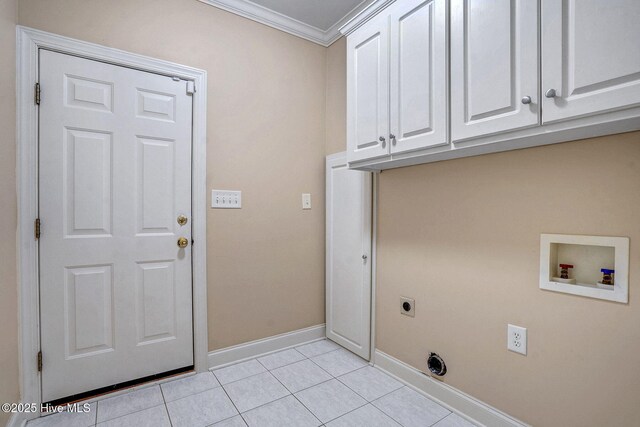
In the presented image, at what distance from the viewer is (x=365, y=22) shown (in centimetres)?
178

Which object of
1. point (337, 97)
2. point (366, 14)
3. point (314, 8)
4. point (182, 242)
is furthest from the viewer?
point (337, 97)

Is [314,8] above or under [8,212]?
above

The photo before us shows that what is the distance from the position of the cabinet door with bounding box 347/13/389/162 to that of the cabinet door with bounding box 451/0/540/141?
1.31 ft

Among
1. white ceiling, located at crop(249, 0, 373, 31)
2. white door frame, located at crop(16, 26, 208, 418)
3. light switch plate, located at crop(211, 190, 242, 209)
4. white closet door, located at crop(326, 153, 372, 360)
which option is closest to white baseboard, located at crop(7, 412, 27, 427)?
white door frame, located at crop(16, 26, 208, 418)

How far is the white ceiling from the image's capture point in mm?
2232

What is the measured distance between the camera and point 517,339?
142 centimetres

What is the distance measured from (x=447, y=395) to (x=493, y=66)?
5.48 ft

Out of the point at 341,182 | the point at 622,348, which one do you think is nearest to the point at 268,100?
the point at 341,182

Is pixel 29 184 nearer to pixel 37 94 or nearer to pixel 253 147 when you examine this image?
pixel 37 94

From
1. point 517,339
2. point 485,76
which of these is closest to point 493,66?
point 485,76

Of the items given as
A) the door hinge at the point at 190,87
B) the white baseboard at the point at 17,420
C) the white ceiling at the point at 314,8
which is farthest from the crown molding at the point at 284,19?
the white baseboard at the point at 17,420

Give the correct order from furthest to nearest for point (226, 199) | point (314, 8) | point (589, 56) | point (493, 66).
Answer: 1. point (314, 8)
2. point (226, 199)
3. point (493, 66)
4. point (589, 56)

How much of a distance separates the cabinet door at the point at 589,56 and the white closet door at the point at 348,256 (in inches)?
49.0

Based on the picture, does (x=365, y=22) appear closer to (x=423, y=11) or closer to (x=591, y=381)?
(x=423, y=11)
